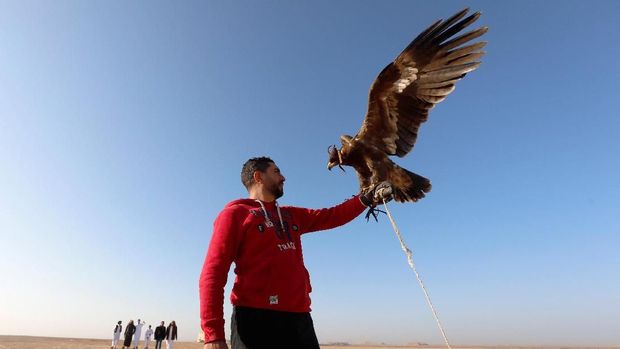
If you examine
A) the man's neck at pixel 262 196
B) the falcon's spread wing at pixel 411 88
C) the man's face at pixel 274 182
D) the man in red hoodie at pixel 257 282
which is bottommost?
the man in red hoodie at pixel 257 282

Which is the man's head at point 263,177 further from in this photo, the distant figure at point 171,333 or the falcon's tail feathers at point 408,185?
the distant figure at point 171,333

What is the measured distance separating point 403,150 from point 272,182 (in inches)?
95.4

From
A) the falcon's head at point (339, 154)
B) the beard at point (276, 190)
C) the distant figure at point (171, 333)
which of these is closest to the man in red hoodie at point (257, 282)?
the beard at point (276, 190)

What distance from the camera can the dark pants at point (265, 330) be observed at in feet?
7.91

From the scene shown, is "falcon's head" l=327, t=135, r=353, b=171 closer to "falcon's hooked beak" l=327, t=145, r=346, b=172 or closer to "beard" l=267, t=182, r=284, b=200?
"falcon's hooked beak" l=327, t=145, r=346, b=172

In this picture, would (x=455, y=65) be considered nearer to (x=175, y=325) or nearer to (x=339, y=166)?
(x=339, y=166)

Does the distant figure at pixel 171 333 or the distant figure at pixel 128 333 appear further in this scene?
the distant figure at pixel 171 333

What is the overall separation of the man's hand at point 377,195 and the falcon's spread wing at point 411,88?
1.66 meters

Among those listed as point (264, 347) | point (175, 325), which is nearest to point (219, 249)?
point (264, 347)

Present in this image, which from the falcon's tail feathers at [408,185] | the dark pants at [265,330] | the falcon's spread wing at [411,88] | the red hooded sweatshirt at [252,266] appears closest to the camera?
Result: the red hooded sweatshirt at [252,266]

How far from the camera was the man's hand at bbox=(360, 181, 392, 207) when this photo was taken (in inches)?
124

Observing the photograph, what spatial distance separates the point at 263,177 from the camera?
306cm

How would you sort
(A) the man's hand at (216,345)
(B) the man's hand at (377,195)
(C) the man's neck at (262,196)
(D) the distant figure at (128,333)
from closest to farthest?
1. (A) the man's hand at (216,345)
2. (C) the man's neck at (262,196)
3. (B) the man's hand at (377,195)
4. (D) the distant figure at (128,333)

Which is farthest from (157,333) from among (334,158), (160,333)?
(334,158)
